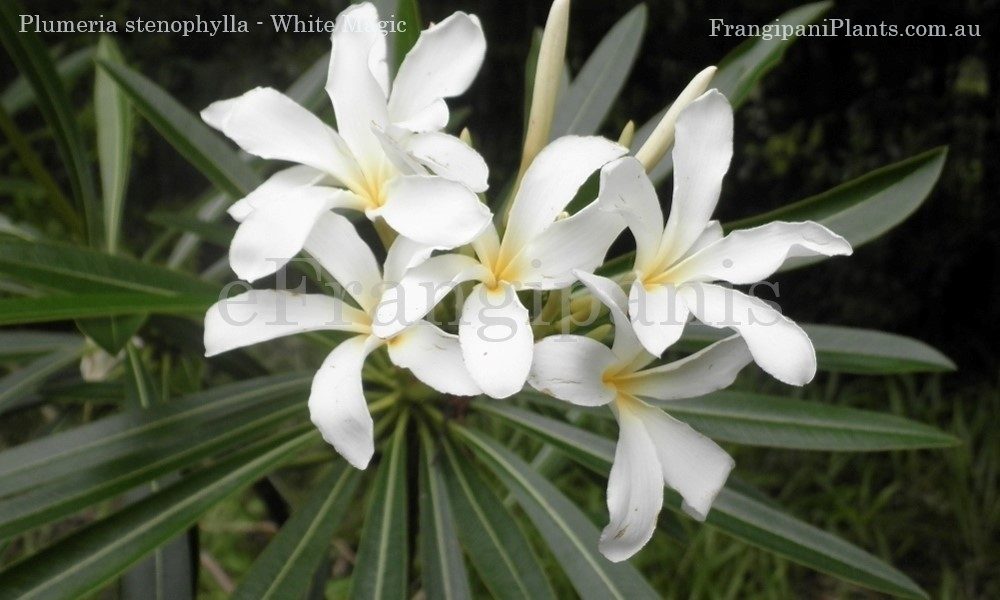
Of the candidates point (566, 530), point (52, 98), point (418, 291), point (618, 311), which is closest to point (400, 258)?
point (418, 291)

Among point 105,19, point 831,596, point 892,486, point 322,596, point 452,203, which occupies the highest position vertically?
point 105,19

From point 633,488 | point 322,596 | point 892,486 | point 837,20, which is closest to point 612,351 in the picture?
point 633,488

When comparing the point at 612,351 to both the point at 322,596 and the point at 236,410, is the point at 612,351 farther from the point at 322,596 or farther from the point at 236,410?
the point at 322,596

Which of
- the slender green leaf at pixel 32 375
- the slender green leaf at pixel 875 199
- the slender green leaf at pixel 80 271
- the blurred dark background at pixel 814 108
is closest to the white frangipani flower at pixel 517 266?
the slender green leaf at pixel 80 271

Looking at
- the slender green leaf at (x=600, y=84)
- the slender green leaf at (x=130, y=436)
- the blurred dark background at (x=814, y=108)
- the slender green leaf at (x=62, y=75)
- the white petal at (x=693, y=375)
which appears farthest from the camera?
the blurred dark background at (x=814, y=108)

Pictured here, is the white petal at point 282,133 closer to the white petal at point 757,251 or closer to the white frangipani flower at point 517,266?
the white frangipani flower at point 517,266
